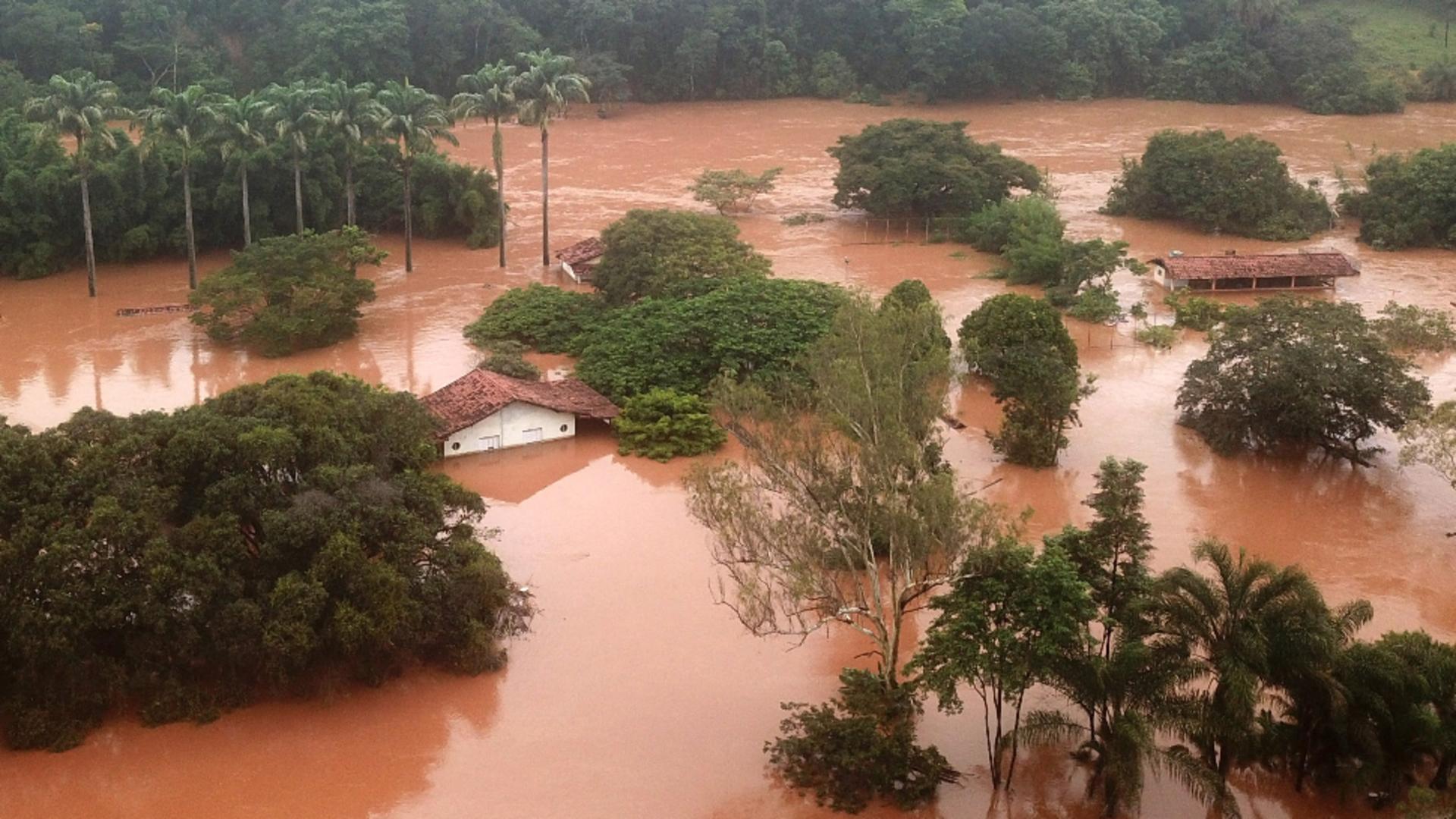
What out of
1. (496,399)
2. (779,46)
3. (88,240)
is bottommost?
(496,399)

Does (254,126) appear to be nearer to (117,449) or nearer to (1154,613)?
(117,449)

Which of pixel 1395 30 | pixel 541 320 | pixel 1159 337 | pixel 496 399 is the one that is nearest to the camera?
pixel 496 399

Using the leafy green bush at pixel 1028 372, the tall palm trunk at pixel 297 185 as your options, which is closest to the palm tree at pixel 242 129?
the tall palm trunk at pixel 297 185

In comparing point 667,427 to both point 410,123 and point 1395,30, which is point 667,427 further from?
point 1395,30

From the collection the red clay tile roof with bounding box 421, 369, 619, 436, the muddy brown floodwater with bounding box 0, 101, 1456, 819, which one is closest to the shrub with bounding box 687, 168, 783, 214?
the muddy brown floodwater with bounding box 0, 101, 1456, 819

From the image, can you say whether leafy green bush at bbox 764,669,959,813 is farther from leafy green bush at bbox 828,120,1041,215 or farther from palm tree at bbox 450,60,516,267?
leafy green bush at bbox 828,120,1041,215

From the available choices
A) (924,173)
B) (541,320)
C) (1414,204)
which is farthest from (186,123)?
(1414,204)
